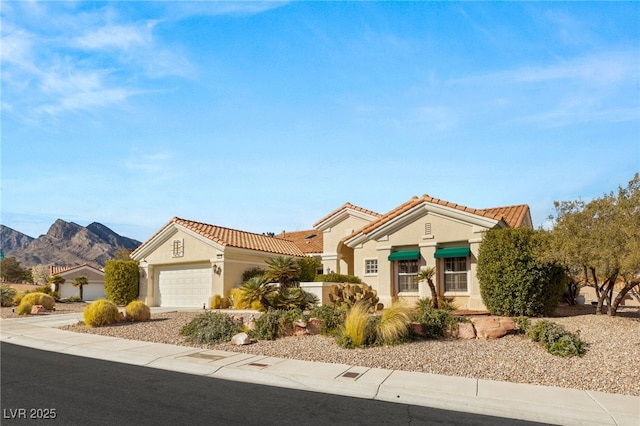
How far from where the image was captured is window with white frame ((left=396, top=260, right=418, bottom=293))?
2194 centimetres

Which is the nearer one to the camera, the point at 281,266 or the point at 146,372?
the point at 146,372

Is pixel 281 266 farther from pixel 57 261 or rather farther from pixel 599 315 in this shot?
pixel 57 261

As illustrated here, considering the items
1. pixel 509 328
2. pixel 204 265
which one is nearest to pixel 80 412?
pixel 509 328

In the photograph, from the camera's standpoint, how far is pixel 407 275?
22156 millimetres

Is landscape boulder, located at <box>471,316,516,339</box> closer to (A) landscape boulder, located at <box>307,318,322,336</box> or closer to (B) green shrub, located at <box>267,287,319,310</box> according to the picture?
(A) landscape boulder, located at <box>307,318,322,336</box>

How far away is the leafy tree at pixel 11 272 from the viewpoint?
68.6 m

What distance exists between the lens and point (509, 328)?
13.6 metres

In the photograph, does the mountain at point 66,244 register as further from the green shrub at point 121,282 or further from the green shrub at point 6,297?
the green shrub at point 121,282

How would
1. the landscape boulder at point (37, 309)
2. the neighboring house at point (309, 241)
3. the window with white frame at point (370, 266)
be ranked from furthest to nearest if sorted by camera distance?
the neighboring house at point (309, 241) → the landscape boulder at point (37, 309) → the window with white frame at point (370, 266)

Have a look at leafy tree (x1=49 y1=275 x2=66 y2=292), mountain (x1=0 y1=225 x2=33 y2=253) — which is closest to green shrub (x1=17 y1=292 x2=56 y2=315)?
leafy tree (x1=49 y1=275 x2=66 y2=292)

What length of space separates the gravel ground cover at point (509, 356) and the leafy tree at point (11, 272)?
6635 centimetres

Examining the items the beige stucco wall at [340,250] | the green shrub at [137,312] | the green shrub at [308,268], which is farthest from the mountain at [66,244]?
the green shrub at [137,312]

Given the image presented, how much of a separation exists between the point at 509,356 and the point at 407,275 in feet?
35.3

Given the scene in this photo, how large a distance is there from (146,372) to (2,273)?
7039cm
